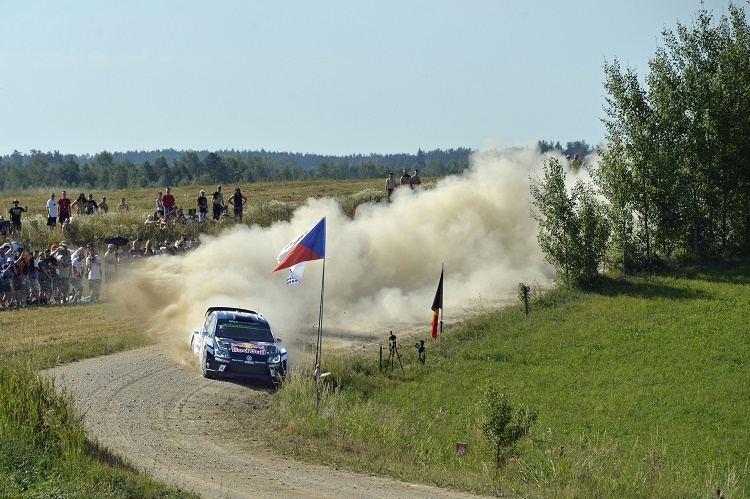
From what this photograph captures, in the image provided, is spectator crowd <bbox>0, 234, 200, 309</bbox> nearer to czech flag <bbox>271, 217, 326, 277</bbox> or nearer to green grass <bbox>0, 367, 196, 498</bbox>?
czech flag <bbox>271, 217, 326, 277</bbox>

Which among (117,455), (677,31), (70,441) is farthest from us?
(677,31)

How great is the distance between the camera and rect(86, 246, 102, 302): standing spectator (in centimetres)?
3641

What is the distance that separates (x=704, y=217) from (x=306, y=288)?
18466mm

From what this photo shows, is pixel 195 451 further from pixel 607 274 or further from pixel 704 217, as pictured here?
pixel 704 217

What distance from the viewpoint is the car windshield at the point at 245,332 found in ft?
86.3

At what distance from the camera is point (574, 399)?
28.0 m

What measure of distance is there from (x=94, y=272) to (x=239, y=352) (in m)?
13.1

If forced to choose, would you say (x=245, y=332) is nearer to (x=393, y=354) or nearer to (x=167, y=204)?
(x=393, y=354)

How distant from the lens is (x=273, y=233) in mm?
40406

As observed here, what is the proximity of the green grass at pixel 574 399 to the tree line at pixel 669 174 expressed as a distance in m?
2.30

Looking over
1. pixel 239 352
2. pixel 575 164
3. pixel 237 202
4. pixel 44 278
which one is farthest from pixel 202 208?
pixel 239 352

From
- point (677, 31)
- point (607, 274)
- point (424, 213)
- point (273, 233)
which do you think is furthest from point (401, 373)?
point (677, 31)

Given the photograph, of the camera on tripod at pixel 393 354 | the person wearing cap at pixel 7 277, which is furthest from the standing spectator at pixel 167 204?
the camera on tripod at pixel 393 354

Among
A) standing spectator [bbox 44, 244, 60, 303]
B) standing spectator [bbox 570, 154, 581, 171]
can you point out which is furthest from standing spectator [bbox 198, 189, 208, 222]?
standing spectator [bbox 570, 154, 581, 171]
